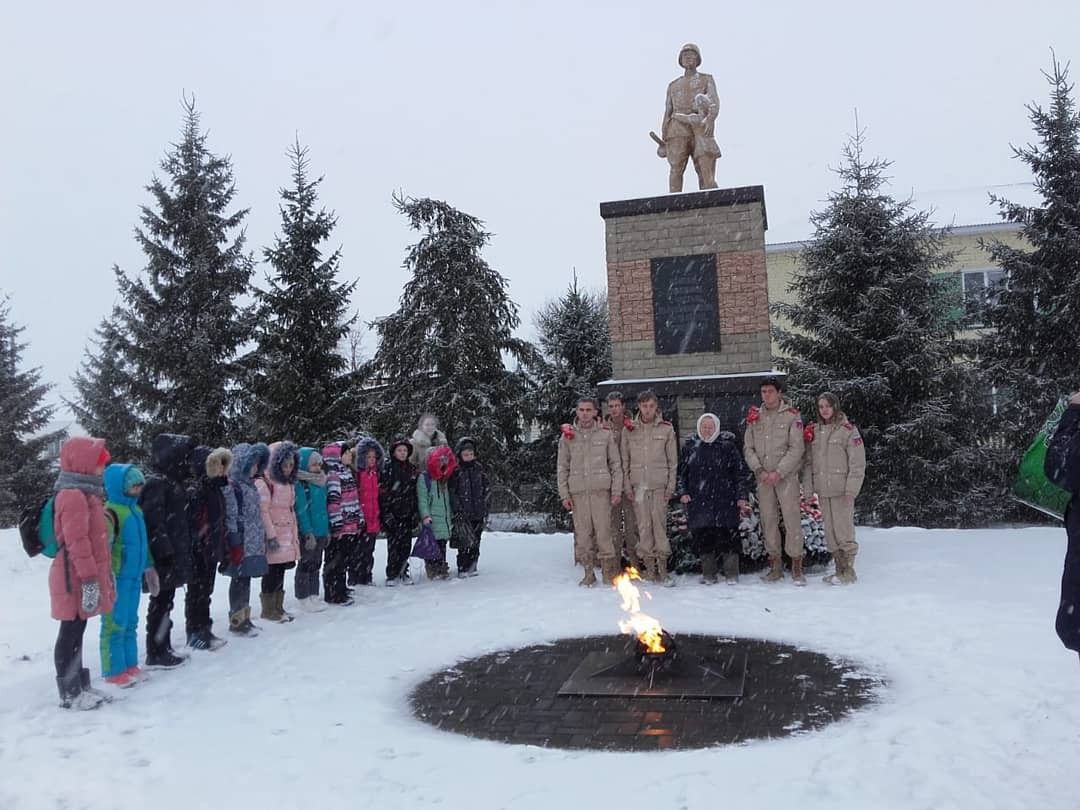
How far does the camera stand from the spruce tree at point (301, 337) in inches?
734

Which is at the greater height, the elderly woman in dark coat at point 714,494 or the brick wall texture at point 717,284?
the brick wall texture at point 717,284

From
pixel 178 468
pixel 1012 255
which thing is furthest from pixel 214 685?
pixel 1012 255

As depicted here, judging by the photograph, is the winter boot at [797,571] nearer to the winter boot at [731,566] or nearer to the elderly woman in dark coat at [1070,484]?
the winter boot at [731,566]

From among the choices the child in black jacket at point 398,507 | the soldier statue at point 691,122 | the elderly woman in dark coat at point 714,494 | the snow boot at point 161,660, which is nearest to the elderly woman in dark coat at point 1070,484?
the snow boot at point 161,660

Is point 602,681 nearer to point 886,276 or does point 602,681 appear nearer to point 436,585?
point 436,585

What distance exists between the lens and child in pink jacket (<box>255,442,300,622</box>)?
781cm

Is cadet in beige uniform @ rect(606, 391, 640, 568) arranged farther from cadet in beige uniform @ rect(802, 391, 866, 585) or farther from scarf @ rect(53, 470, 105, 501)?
scarf @ rect(53, 470, 105, 501)

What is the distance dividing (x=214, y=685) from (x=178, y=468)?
170cm

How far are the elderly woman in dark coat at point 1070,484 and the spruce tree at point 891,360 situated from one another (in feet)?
Answer: 43.5

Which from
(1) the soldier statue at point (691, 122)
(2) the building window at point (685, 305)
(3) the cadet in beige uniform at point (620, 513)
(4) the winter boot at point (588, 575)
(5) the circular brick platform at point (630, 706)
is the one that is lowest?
(5) the circular brick platform at point (630, 706)

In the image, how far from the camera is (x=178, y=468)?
22.1ft

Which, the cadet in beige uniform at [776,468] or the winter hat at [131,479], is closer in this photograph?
the winter hat at [131,479]

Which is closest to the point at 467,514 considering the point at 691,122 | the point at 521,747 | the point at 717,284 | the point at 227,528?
the point at 227,528

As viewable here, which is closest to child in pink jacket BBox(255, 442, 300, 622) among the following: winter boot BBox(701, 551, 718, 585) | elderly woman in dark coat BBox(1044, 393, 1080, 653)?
winter boot BBox(701, 551, 718, 585)
